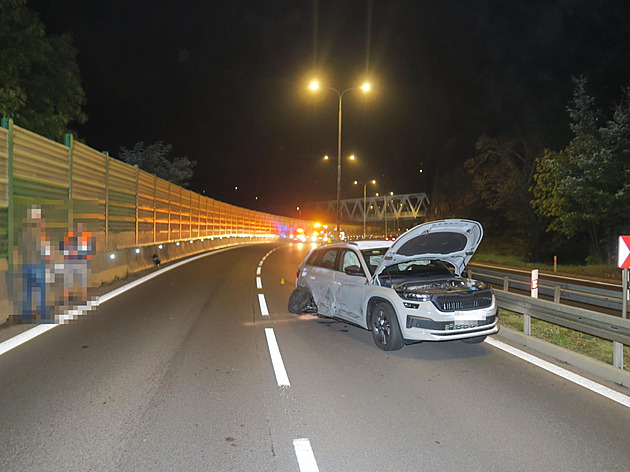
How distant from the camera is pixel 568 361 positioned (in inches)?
247

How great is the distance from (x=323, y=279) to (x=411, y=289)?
226 cm

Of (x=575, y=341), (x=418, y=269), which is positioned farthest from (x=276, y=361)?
(x=575, y=341)

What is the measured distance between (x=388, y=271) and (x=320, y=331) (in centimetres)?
161

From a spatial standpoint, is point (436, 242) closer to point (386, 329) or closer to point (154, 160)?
point (386, 329)

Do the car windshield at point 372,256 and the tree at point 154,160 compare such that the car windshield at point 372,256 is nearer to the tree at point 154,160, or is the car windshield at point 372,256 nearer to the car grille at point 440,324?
the car grille at point 440,324

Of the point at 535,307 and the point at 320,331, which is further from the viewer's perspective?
the point at 320,331

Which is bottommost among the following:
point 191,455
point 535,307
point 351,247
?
point 191,455

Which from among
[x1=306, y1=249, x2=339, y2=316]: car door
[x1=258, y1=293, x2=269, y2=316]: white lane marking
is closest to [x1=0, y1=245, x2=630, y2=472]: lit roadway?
[x1=306, y1=249, x2=339, y2=316]: car door

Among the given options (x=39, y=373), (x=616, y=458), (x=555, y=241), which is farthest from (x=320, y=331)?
(x=555, y=241)

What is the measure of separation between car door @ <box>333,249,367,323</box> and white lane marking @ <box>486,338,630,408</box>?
210 centimetres

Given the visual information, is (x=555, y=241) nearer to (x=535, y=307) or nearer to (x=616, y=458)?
(x=535, y=307)

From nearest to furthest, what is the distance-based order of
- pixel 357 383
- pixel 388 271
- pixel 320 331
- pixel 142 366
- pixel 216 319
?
1. pixel 357 383
2. pixel 142 366
3. pixel 388 271
4. pixel 320 331
5. pixel 216 319

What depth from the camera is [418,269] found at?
788 centimetres

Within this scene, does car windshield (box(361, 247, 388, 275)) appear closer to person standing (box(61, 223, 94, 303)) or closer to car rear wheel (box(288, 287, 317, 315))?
car rear wheel (box(288, 287, 317, 315))
